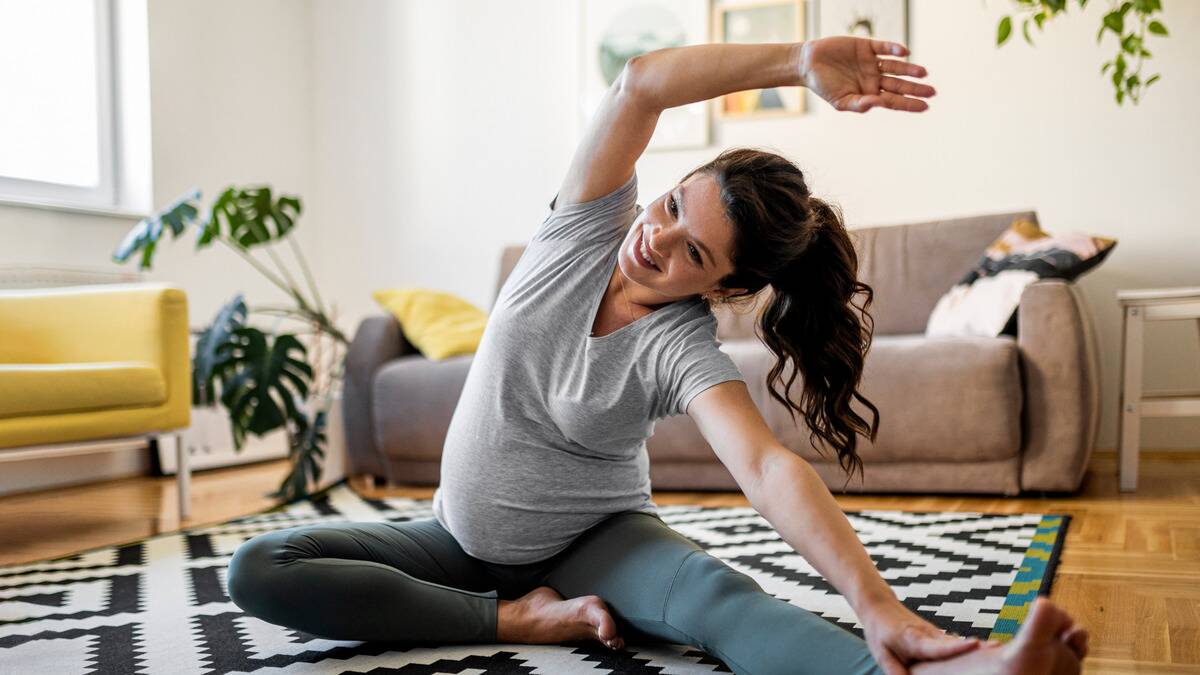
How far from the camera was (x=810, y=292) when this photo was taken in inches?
49.8

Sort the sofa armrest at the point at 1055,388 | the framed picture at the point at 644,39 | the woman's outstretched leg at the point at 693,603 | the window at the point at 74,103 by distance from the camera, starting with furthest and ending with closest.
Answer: the framed picture at the point at 644,39 < the window at the point at 74,103 < the sofa armrest at the point at 1055,388 < the woman's outstretched leg at the point at 693,603

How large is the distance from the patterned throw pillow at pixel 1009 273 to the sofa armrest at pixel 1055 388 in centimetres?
9

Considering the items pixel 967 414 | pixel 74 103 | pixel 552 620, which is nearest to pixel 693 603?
pixel 552 620

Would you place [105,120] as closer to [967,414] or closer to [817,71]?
[967,414]

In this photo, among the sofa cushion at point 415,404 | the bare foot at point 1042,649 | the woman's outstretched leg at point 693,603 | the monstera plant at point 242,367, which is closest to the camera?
the bare foot at point 1042,649

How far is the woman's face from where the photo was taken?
1168mm

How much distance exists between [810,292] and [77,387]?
1963 millimetres

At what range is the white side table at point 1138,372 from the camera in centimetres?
279

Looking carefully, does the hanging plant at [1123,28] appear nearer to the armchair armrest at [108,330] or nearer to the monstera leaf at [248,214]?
the monstera leaf at [248,214]

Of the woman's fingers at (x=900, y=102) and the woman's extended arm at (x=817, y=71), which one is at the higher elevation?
the woman's extended arm at (x=817, y=71)

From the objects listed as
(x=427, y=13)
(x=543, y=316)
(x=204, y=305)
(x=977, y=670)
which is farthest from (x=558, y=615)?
(x=427, y=13)

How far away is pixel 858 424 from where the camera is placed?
1238 mm

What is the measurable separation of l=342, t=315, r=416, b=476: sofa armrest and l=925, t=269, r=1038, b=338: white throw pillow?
→ 172 centimetres

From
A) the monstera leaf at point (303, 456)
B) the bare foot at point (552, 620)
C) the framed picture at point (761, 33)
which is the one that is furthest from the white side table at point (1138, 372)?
the monstera leaf at point (303, 456)
